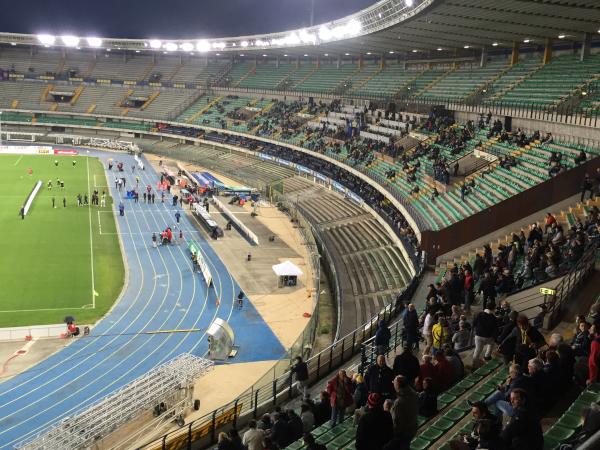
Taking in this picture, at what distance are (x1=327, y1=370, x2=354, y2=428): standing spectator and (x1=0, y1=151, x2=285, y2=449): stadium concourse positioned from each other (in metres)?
10.2

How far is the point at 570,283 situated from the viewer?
13.0 m

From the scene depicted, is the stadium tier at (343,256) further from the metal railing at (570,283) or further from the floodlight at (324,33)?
the floodlight at (324,33)

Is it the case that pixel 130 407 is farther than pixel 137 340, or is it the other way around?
pixel 137 340

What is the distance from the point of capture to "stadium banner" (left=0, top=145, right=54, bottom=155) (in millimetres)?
66250

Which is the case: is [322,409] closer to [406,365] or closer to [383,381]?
[383,381]

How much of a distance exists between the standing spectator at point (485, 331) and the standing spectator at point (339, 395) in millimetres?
2585

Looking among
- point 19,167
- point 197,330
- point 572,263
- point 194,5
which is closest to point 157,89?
point 194,5

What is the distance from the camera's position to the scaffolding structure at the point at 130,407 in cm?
1294

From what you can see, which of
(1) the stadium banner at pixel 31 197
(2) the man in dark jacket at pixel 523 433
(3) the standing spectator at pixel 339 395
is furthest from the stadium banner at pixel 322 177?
(2) the man in dark jacket at pixel 523 433

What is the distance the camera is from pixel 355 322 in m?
23.1

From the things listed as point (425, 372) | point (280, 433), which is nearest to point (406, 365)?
point (425, 372)

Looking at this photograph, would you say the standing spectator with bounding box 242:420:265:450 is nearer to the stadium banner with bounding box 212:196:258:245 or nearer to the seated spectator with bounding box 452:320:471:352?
the seated spectator with bounding box 452:320:471:352

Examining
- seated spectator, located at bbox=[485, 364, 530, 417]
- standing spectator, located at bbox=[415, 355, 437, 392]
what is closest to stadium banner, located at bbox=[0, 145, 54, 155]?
standing spectator, located at bbox=[415, 355, 437, 392]

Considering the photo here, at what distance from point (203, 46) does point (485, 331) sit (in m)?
71.5
